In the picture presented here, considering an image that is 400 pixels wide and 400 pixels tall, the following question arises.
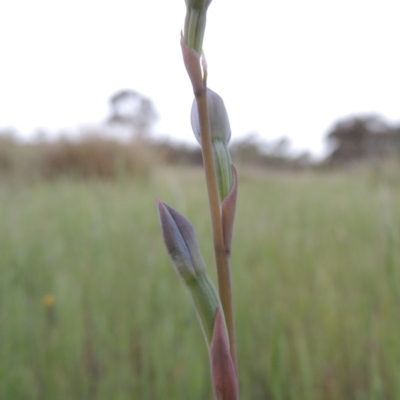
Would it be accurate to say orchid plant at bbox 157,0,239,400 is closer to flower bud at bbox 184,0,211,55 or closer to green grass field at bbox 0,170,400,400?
flower bud at bbox 184,0,211,55

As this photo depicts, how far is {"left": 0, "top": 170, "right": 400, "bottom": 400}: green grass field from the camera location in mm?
624

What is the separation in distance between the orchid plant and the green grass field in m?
0.23

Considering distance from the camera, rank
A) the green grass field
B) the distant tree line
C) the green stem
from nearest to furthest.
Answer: the green stem → the green grass field → the distant tree line

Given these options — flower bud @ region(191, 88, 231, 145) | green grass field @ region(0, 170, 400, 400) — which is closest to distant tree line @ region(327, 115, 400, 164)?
green grass field @ region(0, 170, 400, 400)

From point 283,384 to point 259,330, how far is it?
160 millimetres

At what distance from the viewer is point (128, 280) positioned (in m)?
1.04

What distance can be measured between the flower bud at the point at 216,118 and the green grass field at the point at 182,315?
9.2 inches

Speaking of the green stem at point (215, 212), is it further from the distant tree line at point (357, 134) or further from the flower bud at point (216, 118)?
the distant tree line at point (357, 134)

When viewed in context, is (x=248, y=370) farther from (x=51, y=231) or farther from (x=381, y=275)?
(x=51, y=231)

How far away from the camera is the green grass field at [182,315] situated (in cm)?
62

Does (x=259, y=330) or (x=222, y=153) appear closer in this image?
(x=222, y=153)

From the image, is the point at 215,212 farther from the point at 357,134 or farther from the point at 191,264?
the point at 357,134

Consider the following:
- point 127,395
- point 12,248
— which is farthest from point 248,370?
point 12,248

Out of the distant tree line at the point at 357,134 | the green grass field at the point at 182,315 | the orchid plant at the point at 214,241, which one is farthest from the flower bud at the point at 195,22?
the distant tree line at the point at 357,134
